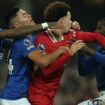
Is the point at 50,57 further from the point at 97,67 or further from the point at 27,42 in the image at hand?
the point at 97,67

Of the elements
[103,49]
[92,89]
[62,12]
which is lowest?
[92,89]

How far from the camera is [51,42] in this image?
620 cm

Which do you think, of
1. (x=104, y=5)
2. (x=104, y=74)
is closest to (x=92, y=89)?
(x=104, y=5)

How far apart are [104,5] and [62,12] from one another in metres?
3.82

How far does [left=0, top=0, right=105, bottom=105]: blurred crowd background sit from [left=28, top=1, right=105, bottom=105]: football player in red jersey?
3099mm

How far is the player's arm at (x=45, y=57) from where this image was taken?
5898mm

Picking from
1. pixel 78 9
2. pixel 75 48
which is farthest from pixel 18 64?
pixel 78 9

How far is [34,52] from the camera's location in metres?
6.00

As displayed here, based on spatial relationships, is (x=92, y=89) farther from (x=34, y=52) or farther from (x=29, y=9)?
(x=34, y=52)

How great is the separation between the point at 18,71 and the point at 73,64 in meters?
3.53

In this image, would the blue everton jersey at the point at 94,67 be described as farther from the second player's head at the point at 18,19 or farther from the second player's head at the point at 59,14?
the second player's head at the point at 18,19

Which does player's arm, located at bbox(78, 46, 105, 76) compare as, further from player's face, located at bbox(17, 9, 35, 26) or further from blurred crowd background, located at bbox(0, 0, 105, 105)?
blurred crowd background, located at bbox(0, 0, 105, 105)

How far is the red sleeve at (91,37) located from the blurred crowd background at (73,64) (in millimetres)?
3206

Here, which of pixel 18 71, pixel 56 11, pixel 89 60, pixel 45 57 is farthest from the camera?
pixel 89 60
